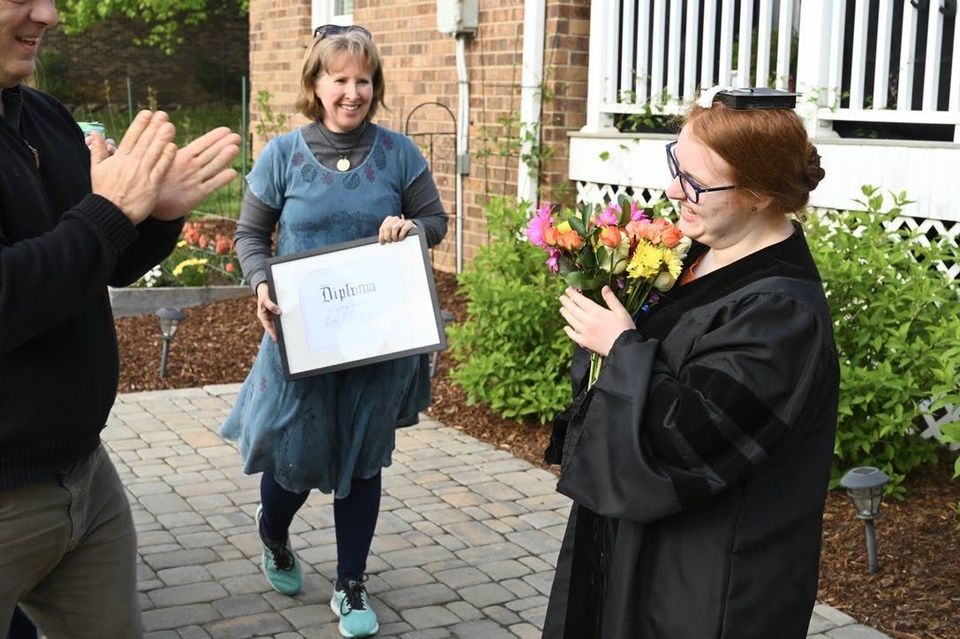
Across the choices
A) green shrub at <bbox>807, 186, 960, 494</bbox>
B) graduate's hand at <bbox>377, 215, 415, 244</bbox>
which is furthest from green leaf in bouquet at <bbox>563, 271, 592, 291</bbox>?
green shrub at <bbox>807, 186, 960, 494</bbox>

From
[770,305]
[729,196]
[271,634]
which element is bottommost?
[271,634]

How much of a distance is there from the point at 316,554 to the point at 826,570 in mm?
2022

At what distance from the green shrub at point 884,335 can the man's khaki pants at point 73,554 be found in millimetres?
3231

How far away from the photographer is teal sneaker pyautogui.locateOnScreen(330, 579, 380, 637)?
4.18 meters

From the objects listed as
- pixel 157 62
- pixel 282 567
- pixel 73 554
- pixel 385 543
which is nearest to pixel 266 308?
pixel 282 567

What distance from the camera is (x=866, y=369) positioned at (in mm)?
5258

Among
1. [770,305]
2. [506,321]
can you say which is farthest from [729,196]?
[506,321]

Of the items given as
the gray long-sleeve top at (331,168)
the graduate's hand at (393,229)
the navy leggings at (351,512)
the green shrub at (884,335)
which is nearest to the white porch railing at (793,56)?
the green shrub at (884,335)

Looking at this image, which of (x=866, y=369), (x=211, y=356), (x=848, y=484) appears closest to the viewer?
(x=848, y=484)

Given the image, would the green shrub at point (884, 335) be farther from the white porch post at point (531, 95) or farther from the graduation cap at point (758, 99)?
the white porch post at point (531, 95)

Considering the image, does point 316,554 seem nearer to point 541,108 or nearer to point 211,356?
point 211,356

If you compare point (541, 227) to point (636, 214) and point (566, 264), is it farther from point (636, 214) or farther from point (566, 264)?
point (636, 214)

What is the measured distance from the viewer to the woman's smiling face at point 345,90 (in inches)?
158

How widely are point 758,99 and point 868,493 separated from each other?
96.2 inches
